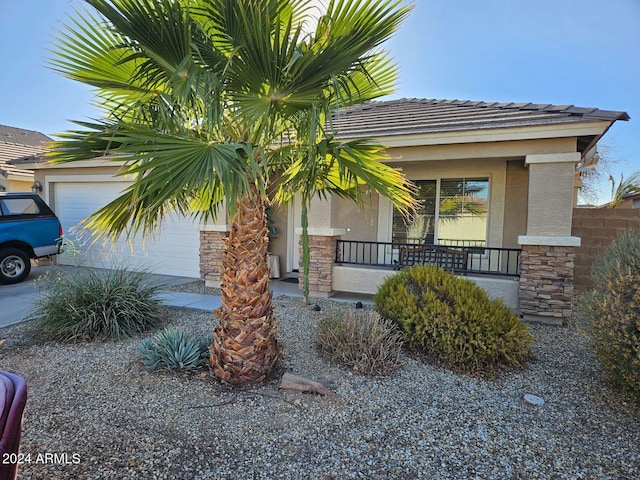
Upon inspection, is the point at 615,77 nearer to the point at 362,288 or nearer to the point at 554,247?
the point at 554,247

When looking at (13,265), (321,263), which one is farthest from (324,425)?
(13,265)

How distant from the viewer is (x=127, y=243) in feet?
33.8

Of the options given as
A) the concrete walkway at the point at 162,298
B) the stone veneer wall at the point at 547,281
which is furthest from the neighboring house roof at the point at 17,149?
the stone veneer wall at the point at 547,281

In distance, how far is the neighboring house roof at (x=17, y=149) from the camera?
40.1 feet

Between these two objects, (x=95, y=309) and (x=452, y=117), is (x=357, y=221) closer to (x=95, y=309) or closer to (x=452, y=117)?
(x=452, y=117)

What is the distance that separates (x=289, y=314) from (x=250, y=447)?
374 centimetres

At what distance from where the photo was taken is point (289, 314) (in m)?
6.52

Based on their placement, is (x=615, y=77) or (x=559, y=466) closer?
(x=559, y=466)

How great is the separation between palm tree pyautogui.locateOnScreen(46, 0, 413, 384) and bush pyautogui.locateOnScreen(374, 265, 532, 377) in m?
1.48

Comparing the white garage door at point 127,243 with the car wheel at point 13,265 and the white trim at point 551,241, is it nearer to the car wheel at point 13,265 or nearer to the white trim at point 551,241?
the car wheel at point 13,265

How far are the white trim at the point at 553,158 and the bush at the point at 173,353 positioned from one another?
19.9 feet

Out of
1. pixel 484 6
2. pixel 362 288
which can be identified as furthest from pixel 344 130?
pixel 484 6

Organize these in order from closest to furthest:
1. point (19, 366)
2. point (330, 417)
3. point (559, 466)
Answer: point (559, 466) → point (330, 417) → point (19, 366)

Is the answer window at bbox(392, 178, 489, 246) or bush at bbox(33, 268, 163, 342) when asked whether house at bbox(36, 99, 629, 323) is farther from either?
bush at bbox(33, 268, 163, 342)
